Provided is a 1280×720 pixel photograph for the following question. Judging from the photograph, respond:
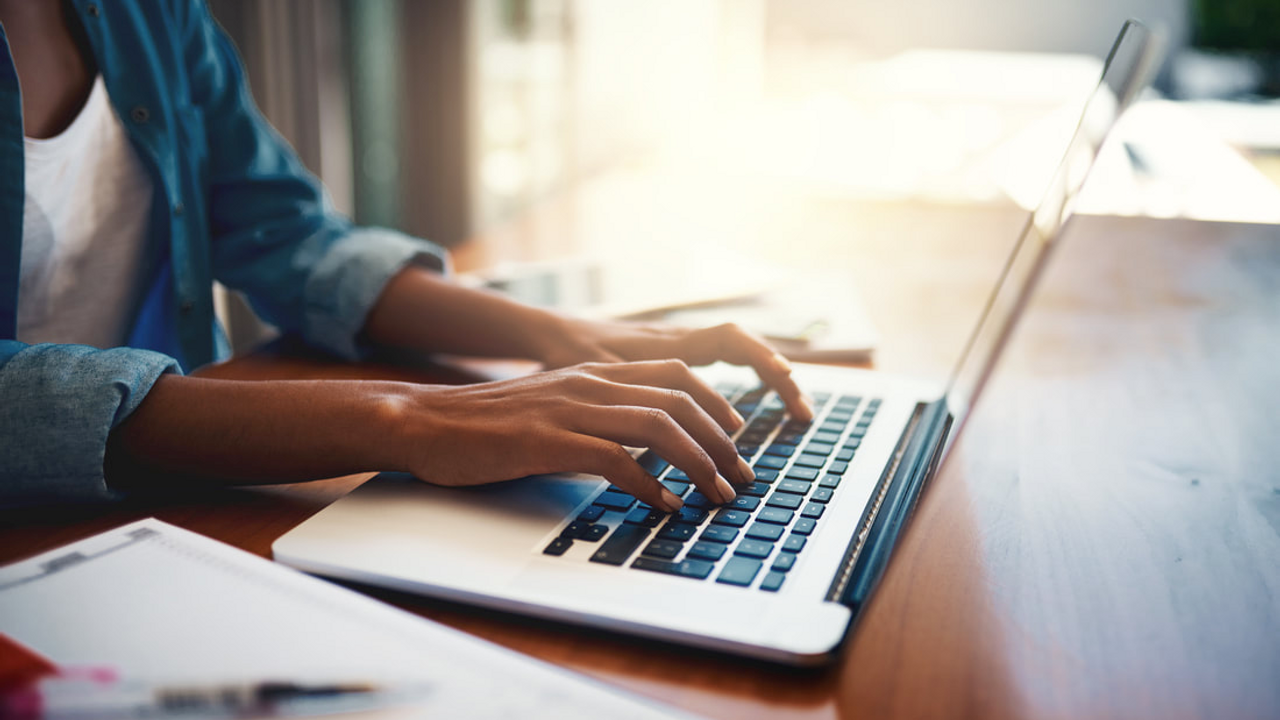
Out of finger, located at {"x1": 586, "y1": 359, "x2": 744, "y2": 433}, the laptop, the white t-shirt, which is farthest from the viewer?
the white t-shirt

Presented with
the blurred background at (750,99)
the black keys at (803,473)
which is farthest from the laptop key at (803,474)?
the blurred background at (750,99)

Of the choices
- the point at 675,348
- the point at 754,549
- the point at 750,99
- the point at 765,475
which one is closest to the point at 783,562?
the point at 754,549

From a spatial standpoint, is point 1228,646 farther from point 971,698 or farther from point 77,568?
point 77,568

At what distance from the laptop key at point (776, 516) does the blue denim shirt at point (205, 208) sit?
1.56ft

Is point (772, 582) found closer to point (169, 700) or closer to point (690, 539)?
point (690, 539)

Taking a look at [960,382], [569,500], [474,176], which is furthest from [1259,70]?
[569,500]

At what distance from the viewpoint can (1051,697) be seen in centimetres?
41

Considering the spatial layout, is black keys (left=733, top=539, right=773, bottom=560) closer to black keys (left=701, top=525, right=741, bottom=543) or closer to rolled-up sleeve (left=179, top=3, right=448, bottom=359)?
black keys (left=701, top=525, right=741, bottom=543)

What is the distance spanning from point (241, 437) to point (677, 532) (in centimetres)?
26

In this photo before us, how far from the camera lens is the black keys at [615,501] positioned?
54cm

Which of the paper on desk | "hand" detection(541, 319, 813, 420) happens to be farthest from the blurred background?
the paper on desk

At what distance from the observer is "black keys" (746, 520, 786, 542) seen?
500 mm

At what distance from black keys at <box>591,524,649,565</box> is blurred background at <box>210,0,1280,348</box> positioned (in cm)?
119

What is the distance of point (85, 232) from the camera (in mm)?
868
